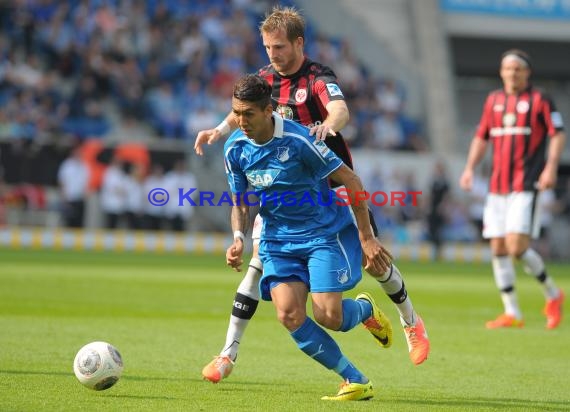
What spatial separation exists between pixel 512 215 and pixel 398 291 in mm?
4124

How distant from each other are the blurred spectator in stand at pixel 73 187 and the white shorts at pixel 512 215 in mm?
12906

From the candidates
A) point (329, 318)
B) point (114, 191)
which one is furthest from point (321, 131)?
point (114, 191)

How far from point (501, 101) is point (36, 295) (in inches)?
229

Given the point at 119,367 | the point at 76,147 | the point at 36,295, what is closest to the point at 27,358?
the point at 119,367

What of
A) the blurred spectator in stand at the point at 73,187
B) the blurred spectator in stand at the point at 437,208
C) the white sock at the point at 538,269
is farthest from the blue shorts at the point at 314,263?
the blurred spectator in stand at the point at 437,208

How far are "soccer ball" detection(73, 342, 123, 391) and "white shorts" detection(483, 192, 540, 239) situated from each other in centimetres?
577

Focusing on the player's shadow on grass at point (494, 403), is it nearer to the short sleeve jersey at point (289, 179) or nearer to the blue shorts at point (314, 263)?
the blue shorts at point (314, 263)

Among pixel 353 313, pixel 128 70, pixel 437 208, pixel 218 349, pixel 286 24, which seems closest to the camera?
pixel 353 313

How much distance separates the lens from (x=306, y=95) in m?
7.21

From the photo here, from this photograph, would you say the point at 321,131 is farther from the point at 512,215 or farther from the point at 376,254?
the point at 512,215

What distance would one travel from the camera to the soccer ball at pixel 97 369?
6184 millimetres

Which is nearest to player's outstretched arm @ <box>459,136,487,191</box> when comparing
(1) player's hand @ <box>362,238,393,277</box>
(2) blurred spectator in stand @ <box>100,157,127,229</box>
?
(1) player's hand @ <box>362,238,393,277</box>

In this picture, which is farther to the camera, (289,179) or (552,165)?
(552,165)

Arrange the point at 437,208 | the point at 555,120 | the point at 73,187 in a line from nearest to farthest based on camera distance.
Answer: the point at 555,120
the point at 73,187
the point at 437,208
